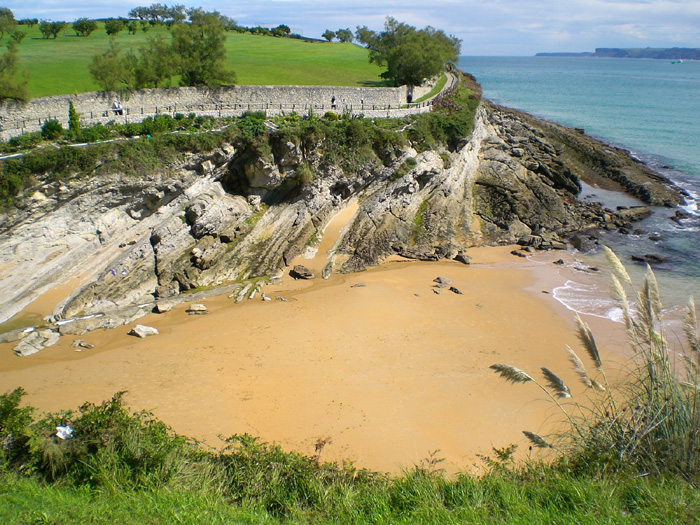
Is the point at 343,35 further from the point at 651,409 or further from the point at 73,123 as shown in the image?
the point at 651,409

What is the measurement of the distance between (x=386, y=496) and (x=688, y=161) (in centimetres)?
5164

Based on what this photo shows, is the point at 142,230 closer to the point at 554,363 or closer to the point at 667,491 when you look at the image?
the point at 554,363

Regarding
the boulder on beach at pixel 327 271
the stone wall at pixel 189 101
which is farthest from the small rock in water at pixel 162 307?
the stone wall at pixel 189 101

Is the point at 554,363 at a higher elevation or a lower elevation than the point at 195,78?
lower

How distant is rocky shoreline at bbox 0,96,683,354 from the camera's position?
19984 mm

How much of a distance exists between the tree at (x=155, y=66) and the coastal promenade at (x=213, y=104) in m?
2.80

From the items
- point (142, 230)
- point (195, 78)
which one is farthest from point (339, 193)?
point (195, 78)

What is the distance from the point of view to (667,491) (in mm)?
7059

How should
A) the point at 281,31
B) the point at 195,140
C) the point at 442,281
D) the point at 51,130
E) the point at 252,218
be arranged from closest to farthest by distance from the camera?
1. the point at 51,130
2. the point at 442,281
3. the point at 195,140
4. the point at 252,218
5. the point at 281,31

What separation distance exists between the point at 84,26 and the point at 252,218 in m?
49.7

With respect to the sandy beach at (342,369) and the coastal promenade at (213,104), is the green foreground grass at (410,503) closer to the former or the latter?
the sandy beach at (342,369)

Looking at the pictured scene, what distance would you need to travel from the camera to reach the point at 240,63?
4503 centimetres

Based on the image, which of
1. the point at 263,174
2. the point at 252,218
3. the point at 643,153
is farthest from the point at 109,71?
the point at 643,153

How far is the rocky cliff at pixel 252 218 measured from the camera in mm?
20150
